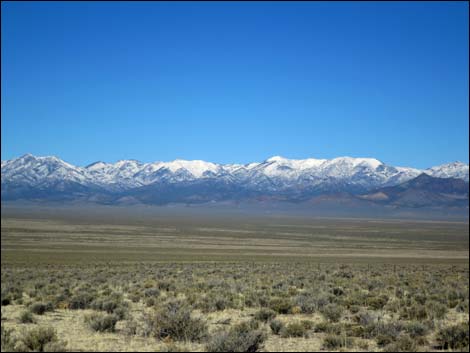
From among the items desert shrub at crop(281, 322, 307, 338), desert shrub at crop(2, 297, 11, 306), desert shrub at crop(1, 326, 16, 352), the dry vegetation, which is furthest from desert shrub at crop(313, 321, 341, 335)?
desert shrub at crop(2, 297, 11, 306)

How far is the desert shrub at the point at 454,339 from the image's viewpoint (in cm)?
1138

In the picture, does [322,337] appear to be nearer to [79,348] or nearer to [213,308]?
[213,308]

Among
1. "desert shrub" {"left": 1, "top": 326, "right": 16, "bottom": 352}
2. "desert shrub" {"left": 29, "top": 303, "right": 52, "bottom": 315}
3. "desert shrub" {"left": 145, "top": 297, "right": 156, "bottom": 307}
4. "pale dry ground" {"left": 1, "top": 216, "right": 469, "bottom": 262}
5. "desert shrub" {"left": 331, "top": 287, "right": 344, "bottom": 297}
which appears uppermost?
"desert shrub" {"left": 1, "top": 326, "right": 16, "bottom": 352}

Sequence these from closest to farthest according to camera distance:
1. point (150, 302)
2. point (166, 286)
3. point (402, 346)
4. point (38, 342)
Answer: point (38, 342) < point (402, 346) < point (150, 302) < point (166, 286)

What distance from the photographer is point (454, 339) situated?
37.7 feet

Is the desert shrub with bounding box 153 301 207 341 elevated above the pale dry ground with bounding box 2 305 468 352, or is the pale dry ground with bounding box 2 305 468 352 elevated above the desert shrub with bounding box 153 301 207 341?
the desert shrub with bounding box 153 301 207 341

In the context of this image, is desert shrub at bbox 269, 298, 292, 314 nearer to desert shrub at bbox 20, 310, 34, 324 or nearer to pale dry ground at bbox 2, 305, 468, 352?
pale dry ground at bbox 2, 305, 468, 352

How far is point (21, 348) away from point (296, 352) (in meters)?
5.89

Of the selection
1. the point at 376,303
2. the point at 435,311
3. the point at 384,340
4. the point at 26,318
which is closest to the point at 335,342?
the point at 384,340

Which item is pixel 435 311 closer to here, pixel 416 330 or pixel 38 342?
pixel 416 330

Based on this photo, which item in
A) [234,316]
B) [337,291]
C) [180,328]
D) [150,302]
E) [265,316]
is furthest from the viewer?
[337,291]

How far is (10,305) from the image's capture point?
16797 millimetres

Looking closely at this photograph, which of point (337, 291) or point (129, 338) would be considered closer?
point (129, 338)

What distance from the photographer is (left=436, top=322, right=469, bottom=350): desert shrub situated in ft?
37.3
